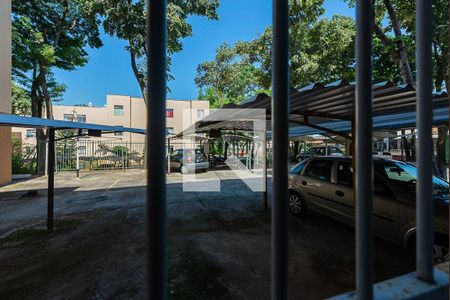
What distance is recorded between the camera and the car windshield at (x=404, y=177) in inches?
142

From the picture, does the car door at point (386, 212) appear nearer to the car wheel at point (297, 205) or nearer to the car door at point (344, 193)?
the car door at point (344, 193)

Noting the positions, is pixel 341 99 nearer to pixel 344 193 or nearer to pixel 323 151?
pixel 344 193

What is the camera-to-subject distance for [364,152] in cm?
63

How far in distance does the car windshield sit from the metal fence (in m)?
14.9

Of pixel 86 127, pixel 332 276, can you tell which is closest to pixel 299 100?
pixel 332 276

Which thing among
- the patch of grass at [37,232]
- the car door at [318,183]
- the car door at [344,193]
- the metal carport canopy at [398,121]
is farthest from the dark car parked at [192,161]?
the car door at [344,193]

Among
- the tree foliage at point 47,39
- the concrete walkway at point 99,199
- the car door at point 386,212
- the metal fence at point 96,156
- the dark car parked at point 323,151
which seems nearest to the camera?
the car door at point 386,212

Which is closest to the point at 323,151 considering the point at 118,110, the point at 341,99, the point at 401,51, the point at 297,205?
the point at 401,51

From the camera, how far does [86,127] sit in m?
4.98

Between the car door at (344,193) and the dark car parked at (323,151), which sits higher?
the dark car parked at (323,151)

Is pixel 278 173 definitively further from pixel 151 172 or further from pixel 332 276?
pixel 332 276

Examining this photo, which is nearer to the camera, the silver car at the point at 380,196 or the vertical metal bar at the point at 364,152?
the vertical metal bar at the point at 364,152

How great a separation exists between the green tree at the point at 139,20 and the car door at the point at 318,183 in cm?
882

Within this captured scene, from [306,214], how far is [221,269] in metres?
3.02
